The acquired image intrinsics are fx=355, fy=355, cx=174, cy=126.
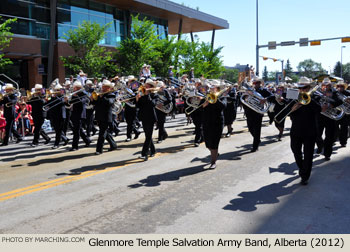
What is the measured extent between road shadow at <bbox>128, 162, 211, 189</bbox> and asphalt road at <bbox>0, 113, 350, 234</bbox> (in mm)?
21

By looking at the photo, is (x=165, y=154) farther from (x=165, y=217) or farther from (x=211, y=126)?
(x=165, y=217)

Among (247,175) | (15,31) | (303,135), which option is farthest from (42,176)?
(15,31)

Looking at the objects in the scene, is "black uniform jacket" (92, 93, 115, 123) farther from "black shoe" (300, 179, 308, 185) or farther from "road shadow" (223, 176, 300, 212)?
"black shoe" (300, 179, 308, 185)

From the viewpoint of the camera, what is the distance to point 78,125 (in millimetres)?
11648

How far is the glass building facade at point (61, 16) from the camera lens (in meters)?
25.7

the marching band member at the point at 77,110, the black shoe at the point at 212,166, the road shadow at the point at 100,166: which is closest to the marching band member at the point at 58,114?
the marching band member at the point at 77,110

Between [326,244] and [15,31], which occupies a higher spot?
[15,31]

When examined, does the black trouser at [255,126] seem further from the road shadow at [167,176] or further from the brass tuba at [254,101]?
the road shadow at [167,176]

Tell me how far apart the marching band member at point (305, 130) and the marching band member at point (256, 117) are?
3.28 metres

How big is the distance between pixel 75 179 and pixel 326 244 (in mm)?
5349

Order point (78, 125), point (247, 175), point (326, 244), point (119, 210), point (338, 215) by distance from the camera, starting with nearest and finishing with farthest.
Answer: point (326, 244) → point (338, 215) → point (119, 210) → point (247, 175) → point (78, 125)

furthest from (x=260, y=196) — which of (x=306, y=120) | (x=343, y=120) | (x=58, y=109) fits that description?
(x=58, y=109)

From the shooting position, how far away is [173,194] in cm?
651

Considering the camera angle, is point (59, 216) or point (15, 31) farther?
point (15, 31)
